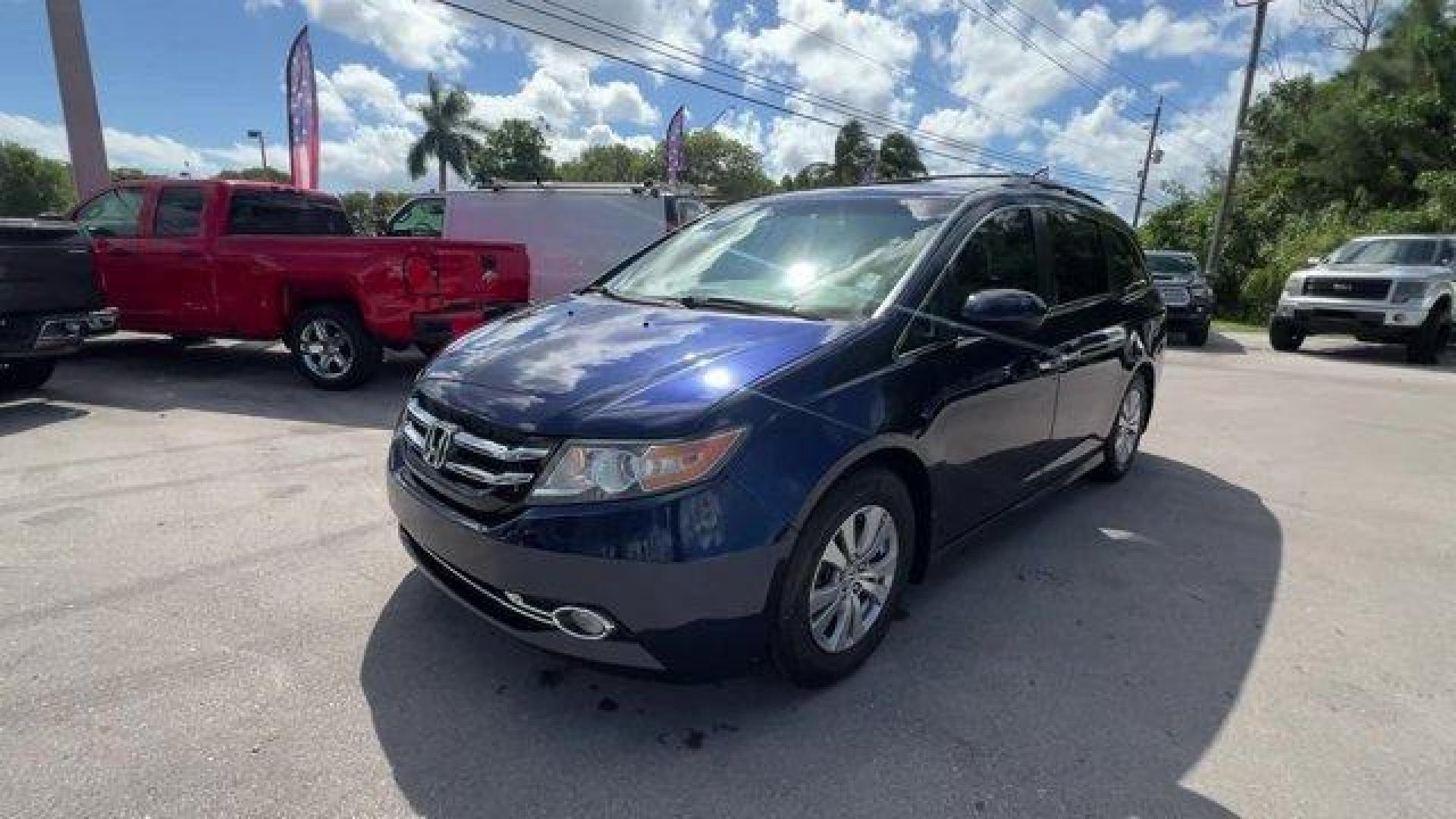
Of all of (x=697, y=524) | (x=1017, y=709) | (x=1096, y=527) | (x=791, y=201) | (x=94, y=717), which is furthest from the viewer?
(x=1096, y=527)

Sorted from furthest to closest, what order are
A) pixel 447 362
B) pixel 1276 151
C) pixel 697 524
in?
pixel 1276 151, pixel 447 362, pixel 697 524

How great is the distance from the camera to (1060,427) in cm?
403

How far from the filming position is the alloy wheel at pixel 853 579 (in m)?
2.66

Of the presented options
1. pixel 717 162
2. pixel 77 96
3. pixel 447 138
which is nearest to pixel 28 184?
pixel 447 138

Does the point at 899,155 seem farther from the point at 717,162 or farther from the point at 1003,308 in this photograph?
the point at 1003,308

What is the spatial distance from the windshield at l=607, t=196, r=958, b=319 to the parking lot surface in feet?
4.54

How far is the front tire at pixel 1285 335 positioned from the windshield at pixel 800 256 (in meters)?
13.3

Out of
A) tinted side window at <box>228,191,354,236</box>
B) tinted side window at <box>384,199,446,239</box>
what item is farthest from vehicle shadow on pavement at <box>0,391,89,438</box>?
tinted side window at <box>384,199,446,239</box>

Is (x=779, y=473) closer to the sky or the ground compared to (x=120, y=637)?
closer to the sky

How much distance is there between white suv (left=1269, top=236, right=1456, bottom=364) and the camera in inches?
472

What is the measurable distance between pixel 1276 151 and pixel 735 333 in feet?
126

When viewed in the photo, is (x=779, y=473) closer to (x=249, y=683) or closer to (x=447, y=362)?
(x=447, y=362)

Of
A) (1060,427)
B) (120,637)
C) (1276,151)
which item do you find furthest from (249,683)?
(1276,151)

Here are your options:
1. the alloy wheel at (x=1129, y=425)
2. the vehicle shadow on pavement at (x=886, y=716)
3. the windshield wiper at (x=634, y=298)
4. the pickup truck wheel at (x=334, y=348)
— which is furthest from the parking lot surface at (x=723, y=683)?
the pickup truck wheel at (x=334, y=348)
